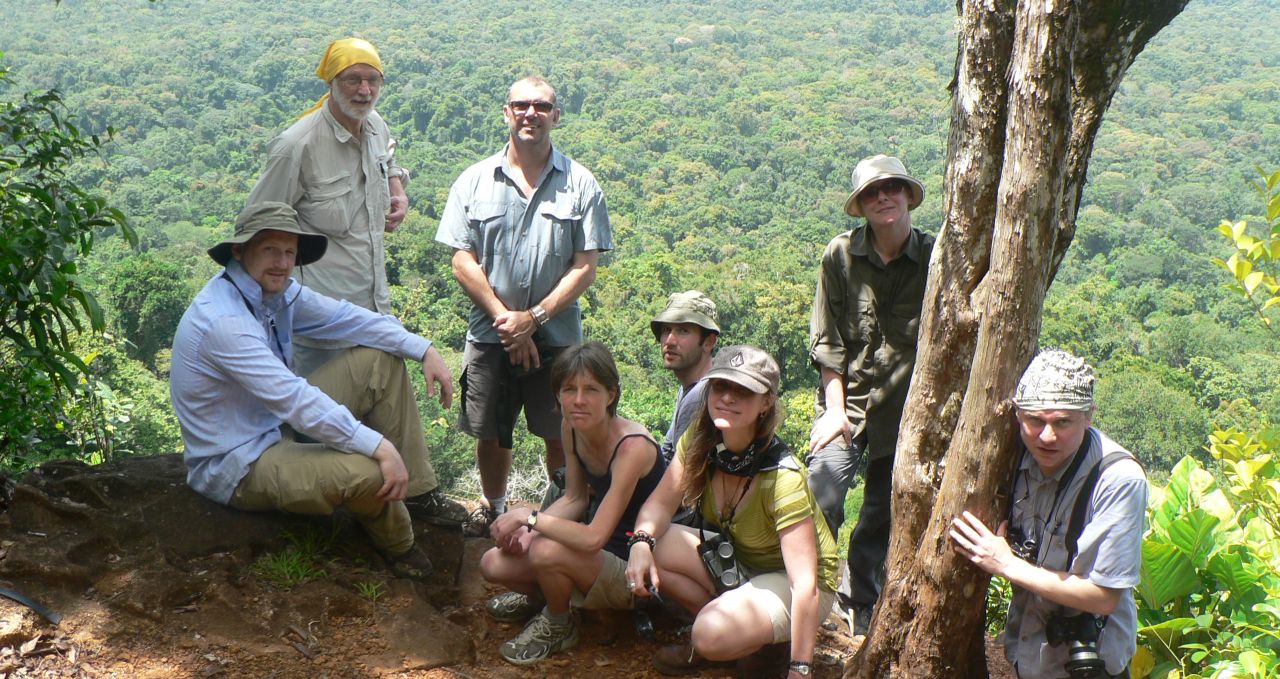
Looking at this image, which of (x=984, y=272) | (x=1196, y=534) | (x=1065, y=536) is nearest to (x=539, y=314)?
(x=984, y=272)

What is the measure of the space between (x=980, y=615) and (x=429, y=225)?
41022mm

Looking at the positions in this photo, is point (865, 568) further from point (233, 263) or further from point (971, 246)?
point (233, 263)


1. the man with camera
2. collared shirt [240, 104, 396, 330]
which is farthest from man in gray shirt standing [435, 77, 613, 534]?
the man with camera

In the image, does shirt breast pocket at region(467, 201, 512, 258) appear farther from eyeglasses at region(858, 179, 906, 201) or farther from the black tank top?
eyeglasses at region(858, 179, 906, 201)

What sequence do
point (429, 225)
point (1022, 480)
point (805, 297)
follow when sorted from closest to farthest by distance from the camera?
point (1022, 480)
point (805, 297)
point (429, 225)

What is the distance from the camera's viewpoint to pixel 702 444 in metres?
3.10

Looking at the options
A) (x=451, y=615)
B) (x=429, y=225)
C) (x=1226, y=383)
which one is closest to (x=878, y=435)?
(x=451, y=615)

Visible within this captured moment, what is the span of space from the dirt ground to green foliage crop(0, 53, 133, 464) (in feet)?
1.19

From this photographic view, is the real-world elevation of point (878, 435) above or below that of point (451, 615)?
above

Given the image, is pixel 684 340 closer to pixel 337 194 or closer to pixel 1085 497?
pixel 337 194

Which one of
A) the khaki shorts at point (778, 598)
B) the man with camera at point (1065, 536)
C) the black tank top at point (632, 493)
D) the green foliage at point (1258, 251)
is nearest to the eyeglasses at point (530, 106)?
the black tank top at point (632, 493)

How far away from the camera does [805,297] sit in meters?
33.8

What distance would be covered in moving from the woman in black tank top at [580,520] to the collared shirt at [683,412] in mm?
262

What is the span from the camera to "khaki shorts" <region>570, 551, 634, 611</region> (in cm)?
330
